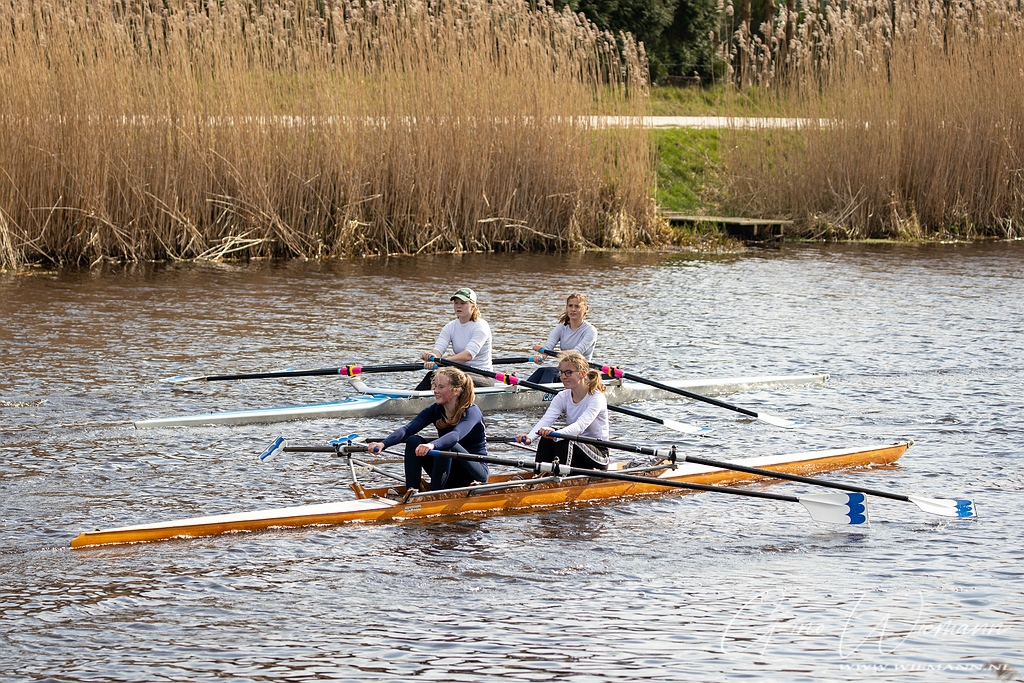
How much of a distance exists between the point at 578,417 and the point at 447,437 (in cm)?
93

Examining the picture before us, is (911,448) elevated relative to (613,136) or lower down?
lower down

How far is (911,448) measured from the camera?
29.6 feet

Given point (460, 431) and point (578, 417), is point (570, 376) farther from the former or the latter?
point (460, 431)

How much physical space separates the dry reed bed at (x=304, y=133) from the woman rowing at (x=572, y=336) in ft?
23.8

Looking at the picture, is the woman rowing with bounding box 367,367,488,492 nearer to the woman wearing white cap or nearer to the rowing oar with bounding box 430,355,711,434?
the rowing oar with bounding box 430,355,711,434

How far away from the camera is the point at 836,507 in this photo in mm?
7234

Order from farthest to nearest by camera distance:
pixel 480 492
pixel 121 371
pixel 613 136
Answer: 1. pixel 613 136
2. pixel 121 371
3. pixel 480 492

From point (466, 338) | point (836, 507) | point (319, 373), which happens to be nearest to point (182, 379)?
point (319, 373)

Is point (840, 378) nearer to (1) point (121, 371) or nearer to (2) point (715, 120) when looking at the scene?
(1) point (121, 371)

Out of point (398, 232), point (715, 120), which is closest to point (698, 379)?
point (398, 232)

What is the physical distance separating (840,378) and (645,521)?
4754 mm

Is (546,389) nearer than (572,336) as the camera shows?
Yes

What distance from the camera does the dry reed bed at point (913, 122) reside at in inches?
761

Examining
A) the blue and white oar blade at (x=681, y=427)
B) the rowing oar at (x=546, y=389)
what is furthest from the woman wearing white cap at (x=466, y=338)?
the blue and white oar blade at (x=681, y=427)
